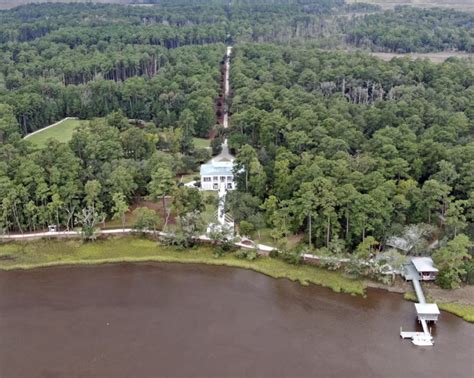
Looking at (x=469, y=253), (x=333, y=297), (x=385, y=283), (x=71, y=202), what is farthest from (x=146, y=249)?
(x=469, y=253)

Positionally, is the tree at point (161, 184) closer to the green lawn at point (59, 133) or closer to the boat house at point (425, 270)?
the boat house at point (425, 270)

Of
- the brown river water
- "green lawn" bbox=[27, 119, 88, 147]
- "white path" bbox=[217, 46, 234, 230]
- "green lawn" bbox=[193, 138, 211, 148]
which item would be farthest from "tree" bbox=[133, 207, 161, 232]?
"green lawn" bbox=[27, 119, 88, 147]

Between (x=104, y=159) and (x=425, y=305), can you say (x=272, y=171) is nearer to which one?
(x=104, y=159)

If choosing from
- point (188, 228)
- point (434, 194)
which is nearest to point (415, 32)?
point (434, 194)

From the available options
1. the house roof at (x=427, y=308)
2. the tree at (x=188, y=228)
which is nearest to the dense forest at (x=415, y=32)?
the tree at (x=188, y=228)

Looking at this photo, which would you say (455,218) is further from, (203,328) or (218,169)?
(218,169)

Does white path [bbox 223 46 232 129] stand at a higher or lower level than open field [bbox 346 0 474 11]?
lower

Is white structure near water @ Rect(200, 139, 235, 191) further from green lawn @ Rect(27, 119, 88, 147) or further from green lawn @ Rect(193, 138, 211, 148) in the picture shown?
green lawn @ Rect(27, 119, 88, 147)
